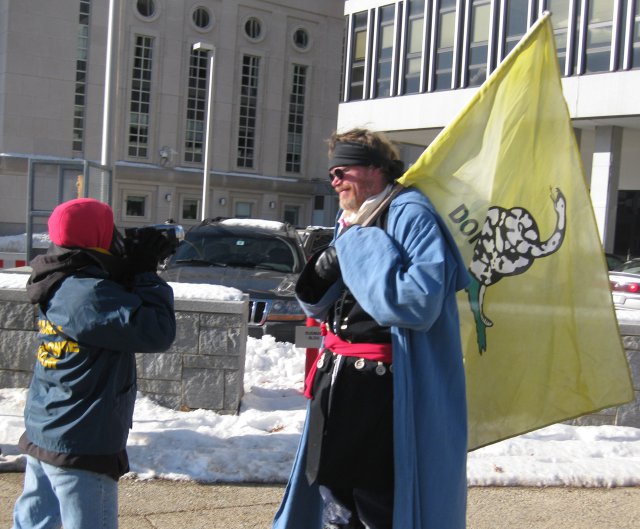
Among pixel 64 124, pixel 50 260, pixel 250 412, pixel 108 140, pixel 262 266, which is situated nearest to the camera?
pixel 50 260

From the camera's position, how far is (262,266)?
31.5ft

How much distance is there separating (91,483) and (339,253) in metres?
1.22

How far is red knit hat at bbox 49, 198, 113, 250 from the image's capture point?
2.92 meters

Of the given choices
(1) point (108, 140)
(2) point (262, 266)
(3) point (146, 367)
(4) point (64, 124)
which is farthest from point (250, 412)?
(4) point (64, 124)

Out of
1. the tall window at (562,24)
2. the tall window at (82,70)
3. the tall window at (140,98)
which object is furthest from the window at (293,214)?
the tall window at (562,24)

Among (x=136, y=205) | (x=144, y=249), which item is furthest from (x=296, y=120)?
(x=144, y=249)

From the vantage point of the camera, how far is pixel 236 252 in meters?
9.86

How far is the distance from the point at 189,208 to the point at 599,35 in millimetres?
26409

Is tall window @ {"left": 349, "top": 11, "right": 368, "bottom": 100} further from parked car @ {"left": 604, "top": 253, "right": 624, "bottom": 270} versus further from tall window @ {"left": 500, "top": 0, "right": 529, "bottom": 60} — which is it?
parked car @ {"left": 604, "top": 253, "right": 624, "bottom": 270}

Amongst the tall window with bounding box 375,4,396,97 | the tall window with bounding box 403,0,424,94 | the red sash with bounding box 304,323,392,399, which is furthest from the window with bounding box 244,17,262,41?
the red sash with bounding box 304,323,392,399

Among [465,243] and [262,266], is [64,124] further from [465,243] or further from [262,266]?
[465,243]

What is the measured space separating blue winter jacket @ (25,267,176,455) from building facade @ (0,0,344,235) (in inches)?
1296

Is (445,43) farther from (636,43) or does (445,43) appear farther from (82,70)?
(82,70)

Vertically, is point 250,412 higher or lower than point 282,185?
lower
